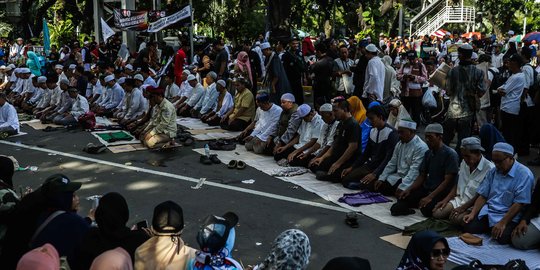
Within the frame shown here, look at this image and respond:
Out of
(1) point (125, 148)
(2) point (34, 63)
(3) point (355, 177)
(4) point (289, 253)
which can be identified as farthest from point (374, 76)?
(2) point (34, 63)

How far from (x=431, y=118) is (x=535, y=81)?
2.91 metres

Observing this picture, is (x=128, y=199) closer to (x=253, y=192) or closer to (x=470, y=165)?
(x=253, y=192)

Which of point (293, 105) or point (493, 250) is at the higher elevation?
point (293, 105)

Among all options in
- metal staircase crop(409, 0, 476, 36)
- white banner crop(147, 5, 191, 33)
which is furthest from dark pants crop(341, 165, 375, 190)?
metal staircase crop(409, 0, 476, 36)

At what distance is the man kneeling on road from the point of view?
10.4 m

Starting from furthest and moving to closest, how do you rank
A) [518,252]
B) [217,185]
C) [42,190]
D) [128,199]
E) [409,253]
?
[217,185]
[128,199]
[518,252]
[42,190]
[409,253]

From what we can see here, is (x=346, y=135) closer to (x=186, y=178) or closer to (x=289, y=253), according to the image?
(x=186, y=178)

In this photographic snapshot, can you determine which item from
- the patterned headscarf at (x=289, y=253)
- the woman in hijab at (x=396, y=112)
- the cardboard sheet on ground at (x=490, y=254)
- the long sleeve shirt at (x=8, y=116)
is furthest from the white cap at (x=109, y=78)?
the patterned headscarf at (x=289, y=253)

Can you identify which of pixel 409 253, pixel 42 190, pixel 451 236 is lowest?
pixel 451 236

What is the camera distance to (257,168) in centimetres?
911

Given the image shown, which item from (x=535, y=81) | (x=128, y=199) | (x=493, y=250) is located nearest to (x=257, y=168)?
(x=128, y=199)

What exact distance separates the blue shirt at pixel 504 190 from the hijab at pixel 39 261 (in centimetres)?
430

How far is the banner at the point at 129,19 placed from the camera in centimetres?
1786

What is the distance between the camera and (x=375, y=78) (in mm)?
10359
